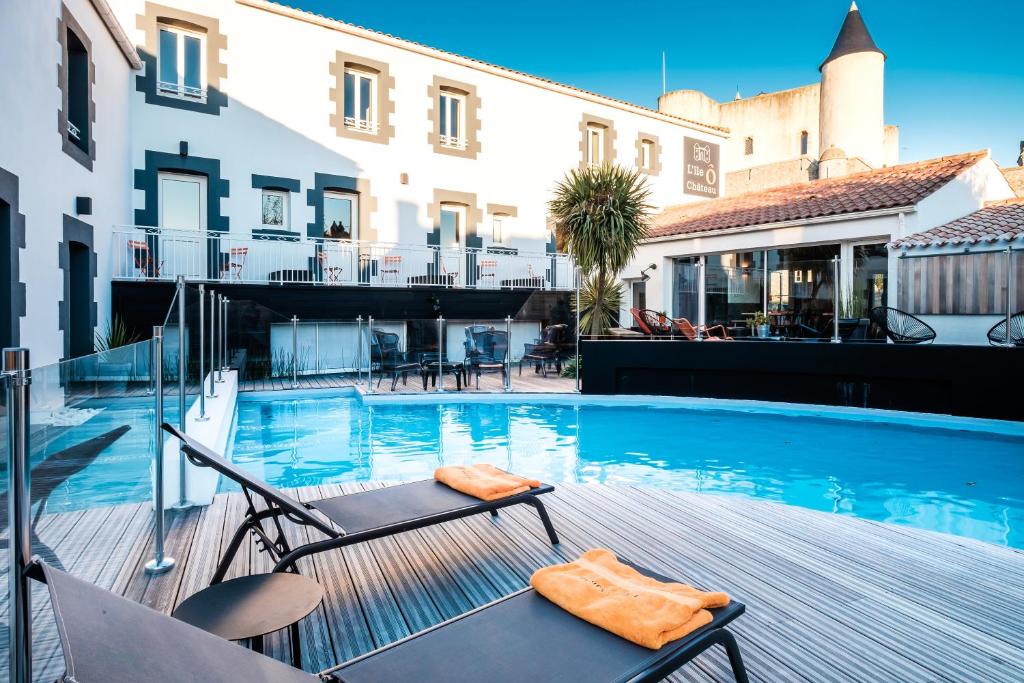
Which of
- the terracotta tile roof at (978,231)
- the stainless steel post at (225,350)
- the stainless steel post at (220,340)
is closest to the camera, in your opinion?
the stainless steel post at (220,340)

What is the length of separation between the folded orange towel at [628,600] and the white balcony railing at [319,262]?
1092cm

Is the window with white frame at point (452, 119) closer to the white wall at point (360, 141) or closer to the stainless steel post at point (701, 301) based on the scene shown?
the white wall at point (360, 141)

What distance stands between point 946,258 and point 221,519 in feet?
39.6

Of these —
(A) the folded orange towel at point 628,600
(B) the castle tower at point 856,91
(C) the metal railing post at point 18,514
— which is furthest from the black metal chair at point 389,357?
(B) the castle tower at point 856,91

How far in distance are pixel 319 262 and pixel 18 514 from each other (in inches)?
487

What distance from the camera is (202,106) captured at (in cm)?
1252

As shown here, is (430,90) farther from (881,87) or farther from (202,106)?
(881,87)

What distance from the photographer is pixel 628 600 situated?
6.69 feet

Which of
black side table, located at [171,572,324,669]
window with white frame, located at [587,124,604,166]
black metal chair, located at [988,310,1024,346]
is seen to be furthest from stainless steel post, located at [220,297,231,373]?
black metal chair, located at [988,310,1024,346]

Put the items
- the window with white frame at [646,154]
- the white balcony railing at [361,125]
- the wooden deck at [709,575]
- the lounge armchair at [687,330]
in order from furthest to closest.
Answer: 1. the window with white frame at [646,154]
2. the white balcony railing at [361,125]
3. the lounge armchair at [687,330]
4. the wooden deck at [709,575]

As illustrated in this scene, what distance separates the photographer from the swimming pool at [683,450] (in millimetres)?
5824

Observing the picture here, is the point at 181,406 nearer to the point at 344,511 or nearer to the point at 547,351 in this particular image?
the point at 344,511

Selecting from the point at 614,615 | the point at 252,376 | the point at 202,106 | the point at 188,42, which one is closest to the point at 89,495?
the point at 614,615

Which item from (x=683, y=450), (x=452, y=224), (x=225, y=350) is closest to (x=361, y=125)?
(x=452, y=224)
